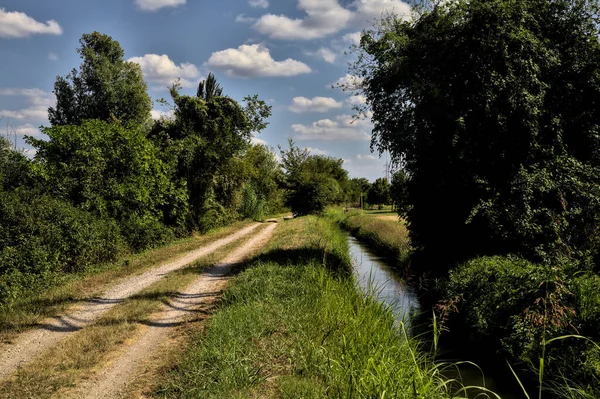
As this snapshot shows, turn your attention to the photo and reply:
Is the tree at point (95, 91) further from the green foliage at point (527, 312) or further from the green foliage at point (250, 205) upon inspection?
the green foliage at point (527, 312)

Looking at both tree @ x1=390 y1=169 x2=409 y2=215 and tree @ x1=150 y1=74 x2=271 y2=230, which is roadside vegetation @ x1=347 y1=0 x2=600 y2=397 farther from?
tree @ x1=150 y1=74 x2=271 y2=230

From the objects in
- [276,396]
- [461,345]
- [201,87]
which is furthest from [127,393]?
[201,87]

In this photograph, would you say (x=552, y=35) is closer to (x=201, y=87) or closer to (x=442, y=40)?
(x=442, y=40)

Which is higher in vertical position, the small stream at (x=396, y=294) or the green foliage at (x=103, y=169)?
the green foliage at (x=103, y=169)

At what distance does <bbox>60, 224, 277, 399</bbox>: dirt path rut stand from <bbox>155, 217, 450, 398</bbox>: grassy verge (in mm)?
679

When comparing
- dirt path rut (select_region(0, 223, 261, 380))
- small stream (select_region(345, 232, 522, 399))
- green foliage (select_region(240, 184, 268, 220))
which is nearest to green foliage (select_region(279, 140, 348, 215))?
green foliage (select_region(240, 184, 268, 220))

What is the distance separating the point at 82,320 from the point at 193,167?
50.4 feet

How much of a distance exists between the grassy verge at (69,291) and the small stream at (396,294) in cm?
663

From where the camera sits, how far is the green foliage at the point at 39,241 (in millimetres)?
9242

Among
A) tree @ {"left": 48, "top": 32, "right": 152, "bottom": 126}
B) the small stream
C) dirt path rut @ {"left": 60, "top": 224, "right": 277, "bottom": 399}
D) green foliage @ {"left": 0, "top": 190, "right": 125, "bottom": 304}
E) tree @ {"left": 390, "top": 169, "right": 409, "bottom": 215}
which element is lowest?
the small stream

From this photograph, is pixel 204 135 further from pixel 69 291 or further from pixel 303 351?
pixel 303 351

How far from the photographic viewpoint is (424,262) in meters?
14.4

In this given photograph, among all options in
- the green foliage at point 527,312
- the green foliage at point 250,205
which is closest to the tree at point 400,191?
the green foliage at point 527,312

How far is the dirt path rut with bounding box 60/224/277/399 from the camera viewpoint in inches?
201
